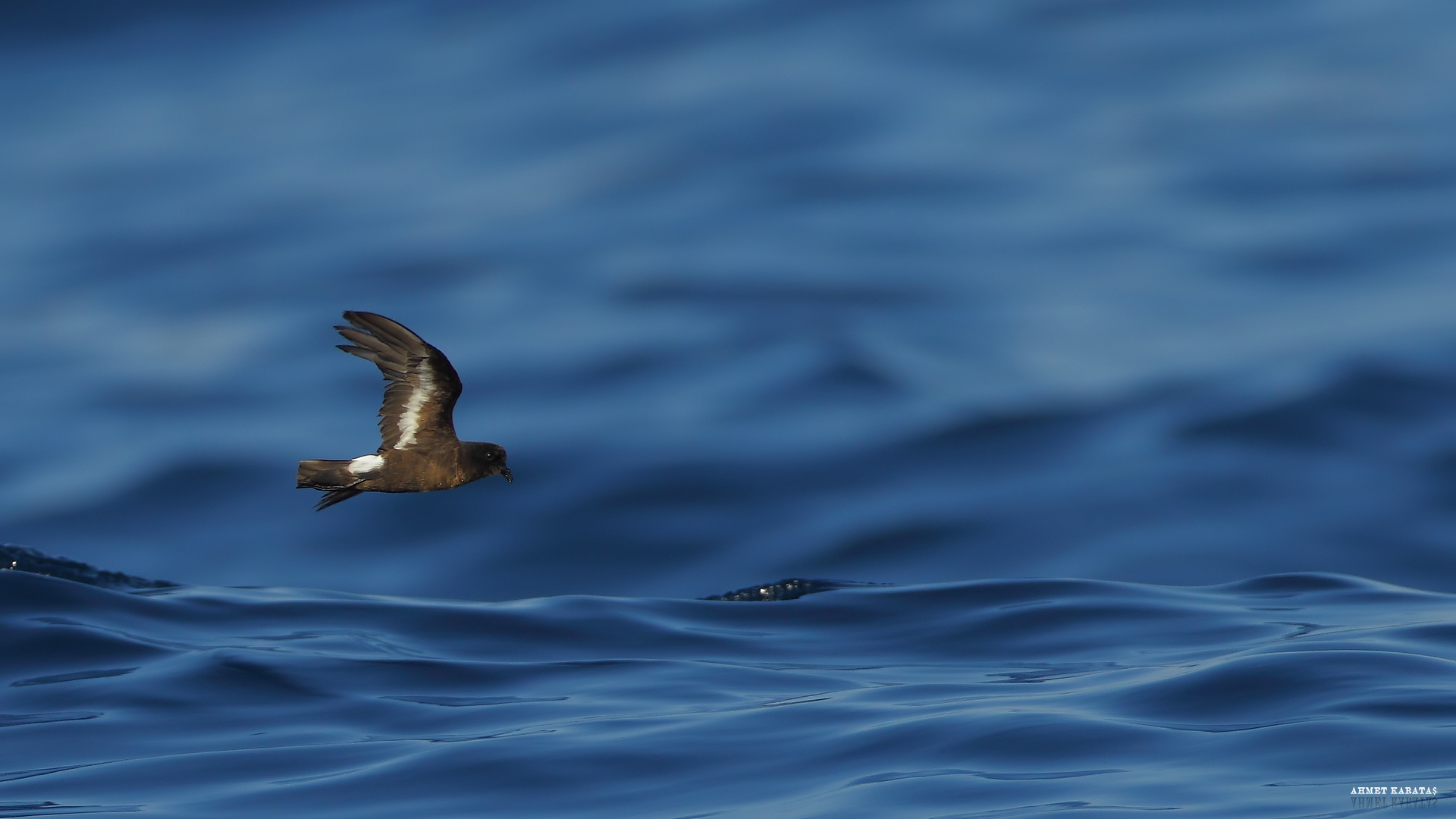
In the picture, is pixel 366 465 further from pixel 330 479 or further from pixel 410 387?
pixel 410 387

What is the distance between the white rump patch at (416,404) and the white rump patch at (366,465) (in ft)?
0.72

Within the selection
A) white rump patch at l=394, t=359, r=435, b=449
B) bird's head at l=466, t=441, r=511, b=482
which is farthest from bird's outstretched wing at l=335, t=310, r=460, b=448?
bird's head at l=466, t=441, r=511, b=482

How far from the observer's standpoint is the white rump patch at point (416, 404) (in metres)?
8.43

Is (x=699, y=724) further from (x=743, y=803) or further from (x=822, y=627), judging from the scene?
(x=822, y=627)

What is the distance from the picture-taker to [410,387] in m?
8.55

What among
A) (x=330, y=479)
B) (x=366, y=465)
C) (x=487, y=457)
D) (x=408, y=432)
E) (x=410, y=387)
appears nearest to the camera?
(x=330, y=479)

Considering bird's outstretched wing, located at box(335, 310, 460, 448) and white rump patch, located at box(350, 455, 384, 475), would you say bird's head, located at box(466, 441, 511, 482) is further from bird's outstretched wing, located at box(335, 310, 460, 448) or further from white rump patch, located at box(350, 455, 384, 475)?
white rump patch, located at box(350, 455, 384, 475)

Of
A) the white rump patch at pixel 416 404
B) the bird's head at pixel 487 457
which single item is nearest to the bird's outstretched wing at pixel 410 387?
the white rump patch at pixel 416 404

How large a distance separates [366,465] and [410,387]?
0.53m

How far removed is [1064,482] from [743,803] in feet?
55.2

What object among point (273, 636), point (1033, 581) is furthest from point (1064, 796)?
point (273, 636)

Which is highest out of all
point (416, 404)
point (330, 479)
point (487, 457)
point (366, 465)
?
point (416, 404)

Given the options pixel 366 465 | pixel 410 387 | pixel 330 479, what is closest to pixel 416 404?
pixel 410 387

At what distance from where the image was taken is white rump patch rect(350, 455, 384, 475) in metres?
8.19
